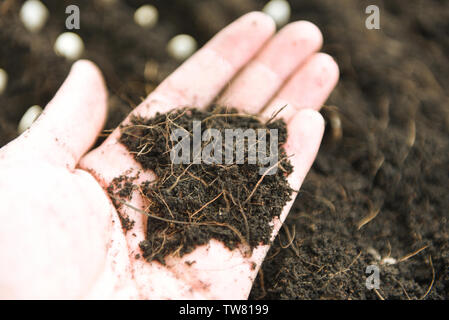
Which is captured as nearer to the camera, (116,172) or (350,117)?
(116,172)

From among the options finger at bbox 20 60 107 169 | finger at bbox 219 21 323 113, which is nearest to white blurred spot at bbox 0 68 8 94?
finger at bbox 20 60 107 169

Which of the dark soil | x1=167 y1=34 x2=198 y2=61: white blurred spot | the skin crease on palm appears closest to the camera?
the skin crease on palm

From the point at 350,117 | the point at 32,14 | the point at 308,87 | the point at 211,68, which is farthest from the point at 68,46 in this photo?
the point at 350,117

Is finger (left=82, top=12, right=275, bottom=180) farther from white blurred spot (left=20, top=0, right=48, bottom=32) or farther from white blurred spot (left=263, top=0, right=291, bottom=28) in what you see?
white blurred spot (left=20, top=0, right=48, bottom=32)

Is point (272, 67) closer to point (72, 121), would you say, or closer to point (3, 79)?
point (72, 121)

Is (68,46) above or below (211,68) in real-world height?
above
